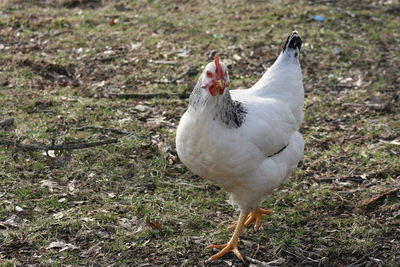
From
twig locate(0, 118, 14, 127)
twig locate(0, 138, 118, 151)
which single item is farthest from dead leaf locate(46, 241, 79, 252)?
twig locate(0, 118, 14, 127)

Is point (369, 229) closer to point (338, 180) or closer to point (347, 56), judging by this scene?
point (338, 180)

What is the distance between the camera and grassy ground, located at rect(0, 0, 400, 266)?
12.7 ft

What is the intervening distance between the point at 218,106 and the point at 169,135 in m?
1.97

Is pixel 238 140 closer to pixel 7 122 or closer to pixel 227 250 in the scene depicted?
pixel 227 250

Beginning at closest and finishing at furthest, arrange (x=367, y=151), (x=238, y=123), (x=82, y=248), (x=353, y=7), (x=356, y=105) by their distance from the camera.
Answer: (x=238, y=123)
(x=82, y=248)
(x=367, y=151)
(x=356, y=105)
(x=353, y=7)

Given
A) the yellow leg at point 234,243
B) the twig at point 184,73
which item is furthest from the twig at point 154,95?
the yellow leg at point 234,243

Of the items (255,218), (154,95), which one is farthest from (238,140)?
(154,95)

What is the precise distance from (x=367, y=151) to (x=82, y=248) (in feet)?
8.92

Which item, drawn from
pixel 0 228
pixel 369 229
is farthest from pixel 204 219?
pixel 0 228

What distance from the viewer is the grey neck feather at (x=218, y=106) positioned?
338cm

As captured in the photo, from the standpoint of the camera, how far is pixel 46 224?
3.94 meters

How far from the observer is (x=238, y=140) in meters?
3.48

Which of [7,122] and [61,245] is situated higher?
[7,122]

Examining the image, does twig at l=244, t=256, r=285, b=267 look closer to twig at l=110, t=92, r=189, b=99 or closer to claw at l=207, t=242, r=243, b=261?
claw at l=207, t=242, r=243, b=261
